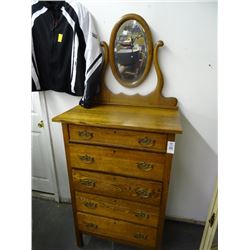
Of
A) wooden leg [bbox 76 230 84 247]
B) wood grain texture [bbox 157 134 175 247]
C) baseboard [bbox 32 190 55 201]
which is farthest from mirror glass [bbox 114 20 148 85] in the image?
baseboard [bbox 32 190 55 201]

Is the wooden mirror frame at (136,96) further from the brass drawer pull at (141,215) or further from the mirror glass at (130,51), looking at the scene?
the brass drawer pull at (141,215)

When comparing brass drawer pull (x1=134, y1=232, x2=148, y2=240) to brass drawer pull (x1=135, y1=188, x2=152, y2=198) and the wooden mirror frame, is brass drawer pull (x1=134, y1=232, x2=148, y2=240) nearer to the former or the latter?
brass drawer pull (x1=135, y1=188, x2=152, y2=198)

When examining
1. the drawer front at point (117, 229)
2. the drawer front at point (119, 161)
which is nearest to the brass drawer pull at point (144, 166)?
the drawer front at point (119, 161)

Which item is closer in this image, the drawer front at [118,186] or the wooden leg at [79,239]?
the drawer front at [118,186]

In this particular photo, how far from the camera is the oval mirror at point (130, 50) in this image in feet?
4.07

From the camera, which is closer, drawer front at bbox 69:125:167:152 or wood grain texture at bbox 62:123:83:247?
drawer front at bbox 69:125:167:152

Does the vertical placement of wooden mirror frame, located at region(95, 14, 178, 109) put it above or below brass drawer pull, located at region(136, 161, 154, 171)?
above

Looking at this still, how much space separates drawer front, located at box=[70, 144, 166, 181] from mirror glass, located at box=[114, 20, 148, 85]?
0.60m

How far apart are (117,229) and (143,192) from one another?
1.35 feet

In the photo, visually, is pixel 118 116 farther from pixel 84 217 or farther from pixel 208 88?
pixel 84 217

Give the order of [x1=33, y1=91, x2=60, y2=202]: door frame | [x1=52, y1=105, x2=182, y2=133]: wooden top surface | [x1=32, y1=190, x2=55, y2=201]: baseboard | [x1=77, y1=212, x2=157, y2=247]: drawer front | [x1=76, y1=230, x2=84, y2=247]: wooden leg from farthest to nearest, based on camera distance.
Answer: [x1=32, y1=190, x2=55, y2=201]: baseboard < [x1=33, y1=91, x2=60, y2=202]: door frame < [x1=76, y1=230, x2=84, y2=247]: wooden leg < [x1=77, y1=212, x2=157, y2=247]: drawer front < [x1=52, y1=105, x2=182, y2=133]: wooden top surface

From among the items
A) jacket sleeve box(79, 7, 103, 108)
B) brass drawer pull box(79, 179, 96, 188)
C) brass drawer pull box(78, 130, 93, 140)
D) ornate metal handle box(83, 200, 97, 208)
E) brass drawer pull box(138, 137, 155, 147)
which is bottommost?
ornate metal handle box(83, 200, 97, 208)

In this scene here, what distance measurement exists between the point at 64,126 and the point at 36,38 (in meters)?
0.81

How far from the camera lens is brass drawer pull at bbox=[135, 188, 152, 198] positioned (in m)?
1.12
